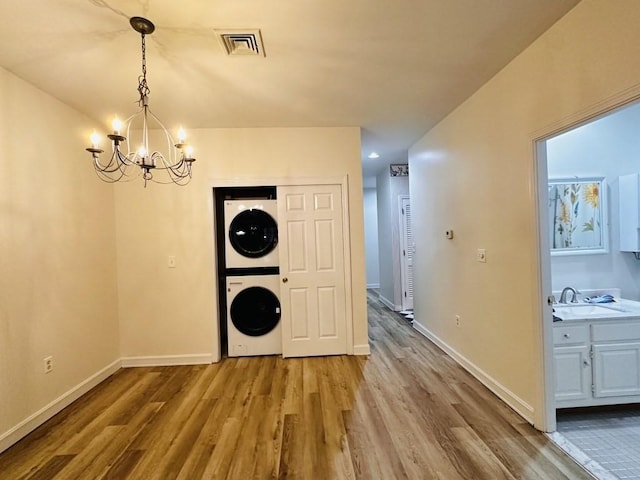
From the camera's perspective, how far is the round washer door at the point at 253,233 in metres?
3.53

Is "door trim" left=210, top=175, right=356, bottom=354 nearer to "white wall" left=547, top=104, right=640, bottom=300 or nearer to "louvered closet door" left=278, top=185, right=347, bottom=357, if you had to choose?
"louvered closet door" left=278, top=185, right=347, bottom=357

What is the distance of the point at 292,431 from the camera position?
2.12 m

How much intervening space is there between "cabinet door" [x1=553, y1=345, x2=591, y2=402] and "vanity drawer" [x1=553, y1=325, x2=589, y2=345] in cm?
4

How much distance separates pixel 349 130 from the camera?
11.4ft

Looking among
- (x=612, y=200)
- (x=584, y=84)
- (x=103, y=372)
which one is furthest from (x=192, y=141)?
(x=612, y=200)

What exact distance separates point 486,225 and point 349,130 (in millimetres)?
1807

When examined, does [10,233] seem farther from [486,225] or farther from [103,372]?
[486,225]

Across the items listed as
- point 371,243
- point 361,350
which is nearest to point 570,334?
point 361,350

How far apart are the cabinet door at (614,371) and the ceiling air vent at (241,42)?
3.19m

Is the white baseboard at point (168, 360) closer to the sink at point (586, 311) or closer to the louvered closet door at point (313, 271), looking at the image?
the louvered closet door at point (313, 271)

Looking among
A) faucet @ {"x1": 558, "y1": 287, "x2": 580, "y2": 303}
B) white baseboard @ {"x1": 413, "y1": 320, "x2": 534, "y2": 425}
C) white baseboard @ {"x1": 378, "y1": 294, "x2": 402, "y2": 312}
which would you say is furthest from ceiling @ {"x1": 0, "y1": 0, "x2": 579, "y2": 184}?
white baseboard @ {"x1": 378, "y1": 294, "x2": 402, "y2": 312}

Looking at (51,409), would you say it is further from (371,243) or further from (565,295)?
(371,243)

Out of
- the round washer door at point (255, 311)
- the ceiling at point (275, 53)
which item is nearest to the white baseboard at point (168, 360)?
the round washer door at point (255, 311)

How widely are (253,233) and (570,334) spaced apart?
307 cm
